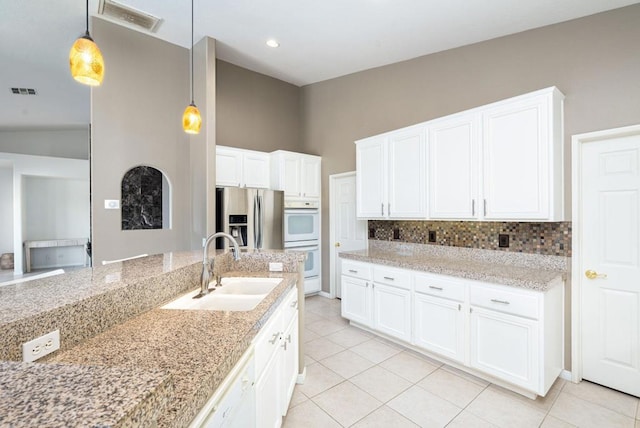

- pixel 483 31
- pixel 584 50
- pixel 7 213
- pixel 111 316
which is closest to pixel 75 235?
pixel 7 213

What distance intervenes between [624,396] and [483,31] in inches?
136

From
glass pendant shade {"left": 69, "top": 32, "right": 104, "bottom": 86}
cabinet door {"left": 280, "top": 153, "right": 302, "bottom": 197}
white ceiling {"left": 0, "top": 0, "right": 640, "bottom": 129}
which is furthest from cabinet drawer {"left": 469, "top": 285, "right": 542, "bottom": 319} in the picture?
glass pendant shade {"left": 69, "top": 32, "right": 104, "bottom": 86}

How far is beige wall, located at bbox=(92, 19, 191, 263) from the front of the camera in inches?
133

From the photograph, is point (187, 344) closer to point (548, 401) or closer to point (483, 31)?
point (548, 401)

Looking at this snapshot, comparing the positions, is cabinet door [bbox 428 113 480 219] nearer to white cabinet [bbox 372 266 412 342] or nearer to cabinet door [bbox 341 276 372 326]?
white cabinet [bbox 372 266 412 342]

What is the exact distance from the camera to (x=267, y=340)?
152cm

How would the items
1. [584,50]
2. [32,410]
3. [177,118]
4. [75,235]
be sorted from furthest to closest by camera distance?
[75,235] < [177,118] < [584,50] < [32,410]

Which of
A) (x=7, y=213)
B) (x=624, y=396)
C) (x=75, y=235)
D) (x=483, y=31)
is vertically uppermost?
(x=483, y=31)

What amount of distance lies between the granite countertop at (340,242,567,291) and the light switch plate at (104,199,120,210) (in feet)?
9.16

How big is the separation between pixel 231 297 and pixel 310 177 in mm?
3197

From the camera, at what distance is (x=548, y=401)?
2.22 metres

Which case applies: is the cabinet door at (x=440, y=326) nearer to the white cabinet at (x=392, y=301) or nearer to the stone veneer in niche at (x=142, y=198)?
the white cabinet at (x=392, y=301)

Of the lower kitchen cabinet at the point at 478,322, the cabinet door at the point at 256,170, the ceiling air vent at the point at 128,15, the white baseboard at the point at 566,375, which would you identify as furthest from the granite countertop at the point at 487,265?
the ceiling air vent at the point at 128,15

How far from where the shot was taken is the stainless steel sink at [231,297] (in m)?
1.69
